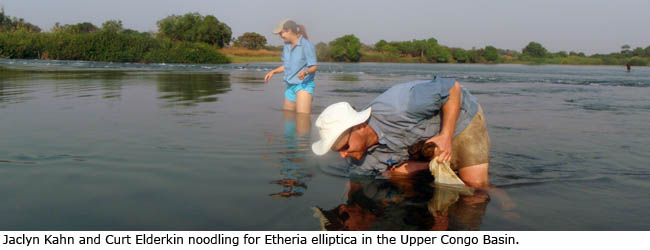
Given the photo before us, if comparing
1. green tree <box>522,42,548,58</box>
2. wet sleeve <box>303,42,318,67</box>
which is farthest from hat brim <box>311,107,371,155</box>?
green tree <box>522,42,548,58</box>

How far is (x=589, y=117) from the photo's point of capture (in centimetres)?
905

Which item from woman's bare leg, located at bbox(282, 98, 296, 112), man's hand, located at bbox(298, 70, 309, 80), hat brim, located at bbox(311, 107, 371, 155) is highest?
man's hand, located at bbox(298, 70, 309, 80)

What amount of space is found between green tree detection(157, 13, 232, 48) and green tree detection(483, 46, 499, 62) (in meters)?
42.7

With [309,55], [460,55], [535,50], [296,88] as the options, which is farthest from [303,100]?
[535,50]

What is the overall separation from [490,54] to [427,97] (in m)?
79.9

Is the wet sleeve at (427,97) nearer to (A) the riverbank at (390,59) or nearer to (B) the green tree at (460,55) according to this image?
(A) the riverbank at (390,59)

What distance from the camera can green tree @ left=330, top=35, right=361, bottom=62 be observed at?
72875 mm

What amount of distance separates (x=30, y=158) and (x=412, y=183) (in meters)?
3.75

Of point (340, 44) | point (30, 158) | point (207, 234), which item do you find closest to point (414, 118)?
point (207, 234)

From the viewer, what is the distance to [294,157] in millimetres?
5164

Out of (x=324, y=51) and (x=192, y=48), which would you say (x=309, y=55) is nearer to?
(x=192, y=48)

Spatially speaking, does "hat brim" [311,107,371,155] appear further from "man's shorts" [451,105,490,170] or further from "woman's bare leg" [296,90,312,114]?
"woman's bare leg" [296,90,312,114]

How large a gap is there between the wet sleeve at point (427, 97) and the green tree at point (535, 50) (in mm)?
88571

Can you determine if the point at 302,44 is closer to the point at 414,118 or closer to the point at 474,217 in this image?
the point at 414,118
